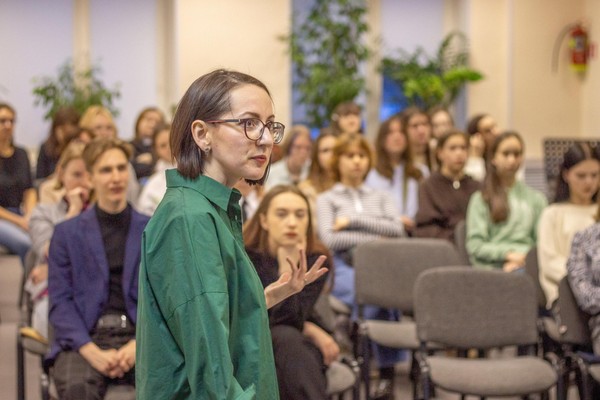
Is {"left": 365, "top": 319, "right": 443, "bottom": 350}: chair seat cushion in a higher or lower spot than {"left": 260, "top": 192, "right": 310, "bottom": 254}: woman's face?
lower

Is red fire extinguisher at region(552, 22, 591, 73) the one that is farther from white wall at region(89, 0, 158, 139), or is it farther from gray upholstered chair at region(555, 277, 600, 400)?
gray upholstered chair at region(555, 277, 600, 400)

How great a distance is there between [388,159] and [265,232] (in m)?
2.52

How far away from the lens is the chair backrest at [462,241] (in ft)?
16.9

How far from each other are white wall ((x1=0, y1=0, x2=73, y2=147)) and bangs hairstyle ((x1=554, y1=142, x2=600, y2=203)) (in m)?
5.63

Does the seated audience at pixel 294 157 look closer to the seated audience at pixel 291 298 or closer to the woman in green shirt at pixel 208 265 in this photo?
the seated audience at pixel 291 298

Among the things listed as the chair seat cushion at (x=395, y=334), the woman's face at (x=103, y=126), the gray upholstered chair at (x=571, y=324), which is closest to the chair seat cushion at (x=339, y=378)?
the chair seat cushion at (x=395, y=334)

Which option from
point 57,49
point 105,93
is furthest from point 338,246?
point 57,49

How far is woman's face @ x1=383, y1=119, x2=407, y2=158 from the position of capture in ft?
20.2

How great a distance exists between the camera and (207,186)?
1.62 m

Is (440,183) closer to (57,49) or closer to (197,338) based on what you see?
(197,338)

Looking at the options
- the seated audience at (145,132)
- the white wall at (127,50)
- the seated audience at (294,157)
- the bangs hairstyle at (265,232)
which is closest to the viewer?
the bangs hairstyle at (265,232)

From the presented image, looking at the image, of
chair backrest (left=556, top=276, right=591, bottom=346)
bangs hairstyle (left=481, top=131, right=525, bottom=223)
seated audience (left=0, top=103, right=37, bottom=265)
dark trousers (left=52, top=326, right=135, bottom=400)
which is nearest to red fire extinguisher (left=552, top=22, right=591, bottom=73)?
bangs hairstyle (left=481, top=131, right=525, bottom=223)

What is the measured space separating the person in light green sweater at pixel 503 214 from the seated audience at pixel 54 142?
10.3ft

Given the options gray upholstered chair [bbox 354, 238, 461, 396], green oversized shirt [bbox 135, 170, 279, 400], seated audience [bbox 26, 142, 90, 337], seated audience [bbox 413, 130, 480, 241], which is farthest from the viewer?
seated audience [bbox 413, 130, 480, 241]
